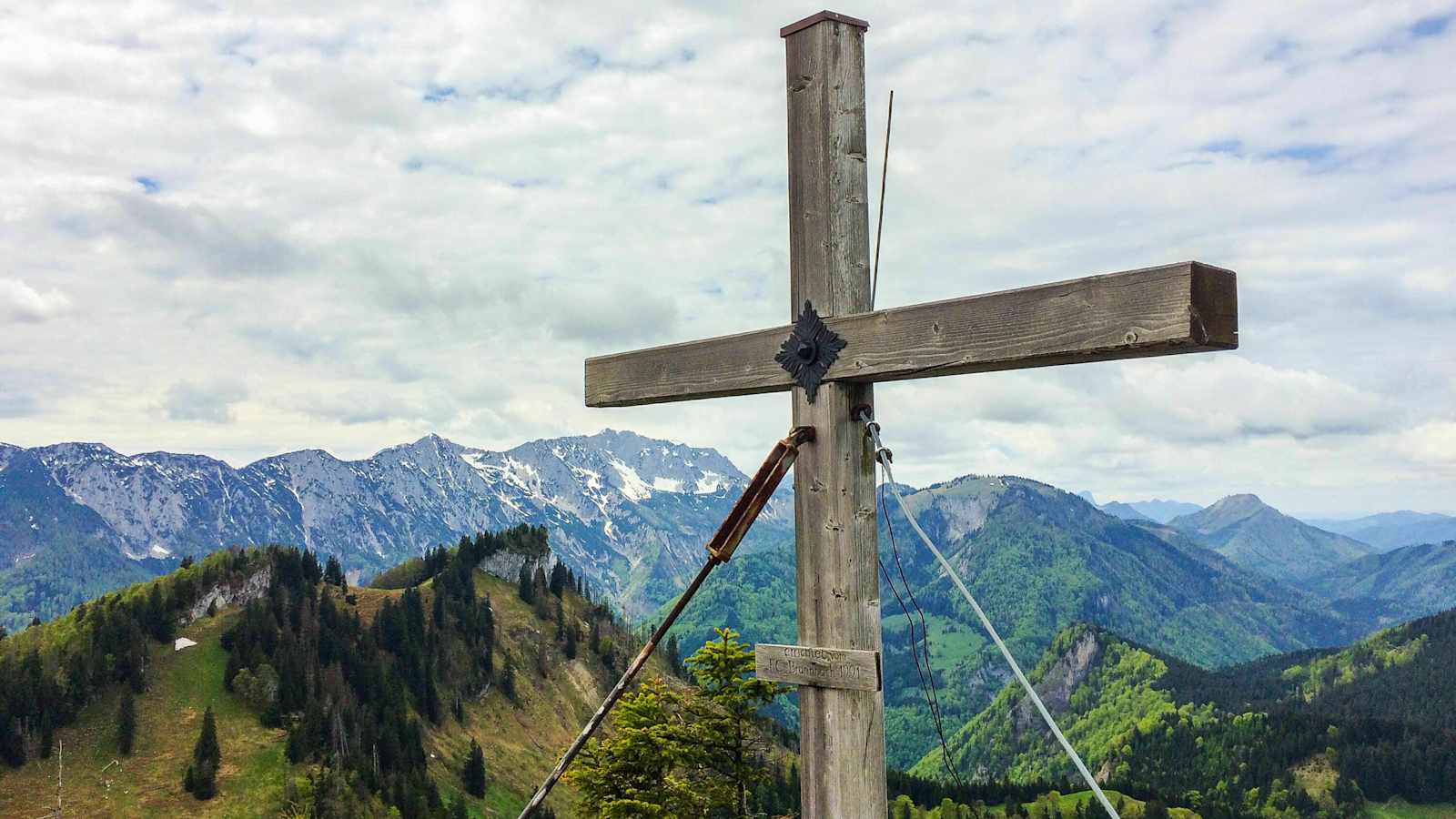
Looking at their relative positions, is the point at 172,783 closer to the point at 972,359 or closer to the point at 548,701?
the point at 548,701

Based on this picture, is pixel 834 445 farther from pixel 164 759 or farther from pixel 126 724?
pixel 126 724

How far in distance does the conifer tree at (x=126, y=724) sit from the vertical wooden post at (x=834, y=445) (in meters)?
171

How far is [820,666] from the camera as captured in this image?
219 inches

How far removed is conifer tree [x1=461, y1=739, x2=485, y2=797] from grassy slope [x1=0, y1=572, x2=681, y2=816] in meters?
1.68

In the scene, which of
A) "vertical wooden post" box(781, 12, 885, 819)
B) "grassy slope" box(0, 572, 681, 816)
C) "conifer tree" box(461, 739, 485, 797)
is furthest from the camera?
"conifer tree" box(461, 739, 485, 797)

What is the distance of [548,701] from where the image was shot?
650 ft

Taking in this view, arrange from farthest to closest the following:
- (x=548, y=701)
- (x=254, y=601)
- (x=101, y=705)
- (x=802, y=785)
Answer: (x=548, y=701) < (x=254, y=601) < (x=101, y=705) < (x=802, y=785)

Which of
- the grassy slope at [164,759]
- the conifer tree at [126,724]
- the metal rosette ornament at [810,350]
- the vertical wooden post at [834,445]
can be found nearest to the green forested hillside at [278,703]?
the grassy slope at [164,759]

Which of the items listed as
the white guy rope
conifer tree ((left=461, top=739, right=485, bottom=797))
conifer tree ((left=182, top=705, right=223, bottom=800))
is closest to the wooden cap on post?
the white guy rope

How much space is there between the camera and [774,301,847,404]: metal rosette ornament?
571cm

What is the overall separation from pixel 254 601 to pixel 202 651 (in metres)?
13.1

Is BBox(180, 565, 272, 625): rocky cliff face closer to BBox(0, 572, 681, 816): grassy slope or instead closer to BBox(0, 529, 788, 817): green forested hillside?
BBox(0, 529, 788, 817): green forested hillside

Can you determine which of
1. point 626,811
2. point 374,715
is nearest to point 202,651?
point 374,715

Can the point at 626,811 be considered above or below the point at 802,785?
below
